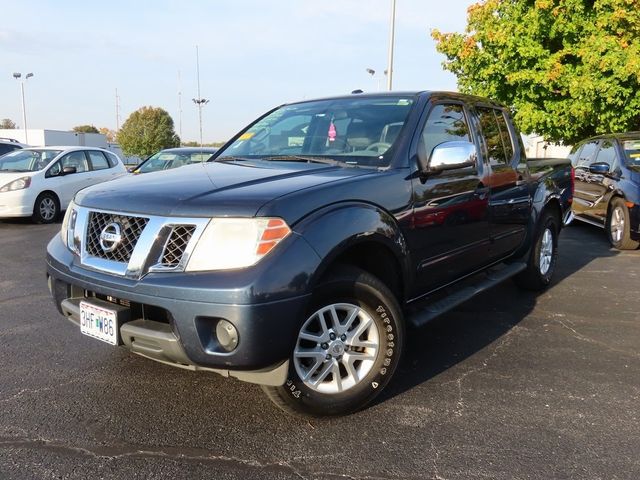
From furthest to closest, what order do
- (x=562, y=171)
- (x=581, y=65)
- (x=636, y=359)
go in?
(x=581, y=65) < (x=562, y=171) < (x=636, y=359)

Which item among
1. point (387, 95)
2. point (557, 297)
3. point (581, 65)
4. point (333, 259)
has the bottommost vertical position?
point (557, 297)

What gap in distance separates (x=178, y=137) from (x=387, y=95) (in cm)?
7242

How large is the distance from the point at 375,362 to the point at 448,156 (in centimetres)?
135

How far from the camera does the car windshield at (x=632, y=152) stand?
25.4 ft

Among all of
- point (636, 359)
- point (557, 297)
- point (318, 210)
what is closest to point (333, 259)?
point (318, 210)

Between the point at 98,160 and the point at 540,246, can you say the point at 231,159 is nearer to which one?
the point at 540,246

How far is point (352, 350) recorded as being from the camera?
3006mm

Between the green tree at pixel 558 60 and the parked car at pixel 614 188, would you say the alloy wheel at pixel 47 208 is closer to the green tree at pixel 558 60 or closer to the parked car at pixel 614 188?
the parked car at pixel 614 188

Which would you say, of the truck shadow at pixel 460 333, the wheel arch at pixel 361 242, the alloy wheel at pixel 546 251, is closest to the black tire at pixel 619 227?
the truck shadow at pixel 460 333

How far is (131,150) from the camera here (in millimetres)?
65500

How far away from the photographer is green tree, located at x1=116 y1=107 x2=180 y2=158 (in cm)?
6550

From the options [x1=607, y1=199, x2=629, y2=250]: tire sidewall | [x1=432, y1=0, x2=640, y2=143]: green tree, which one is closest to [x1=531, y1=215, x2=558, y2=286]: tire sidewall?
[x1=607, y1=199, x2=629, y2=250]: tire sidewall

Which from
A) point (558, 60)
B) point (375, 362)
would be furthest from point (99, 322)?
point (558, 60)

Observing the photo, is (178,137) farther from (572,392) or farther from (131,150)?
(572,392)
